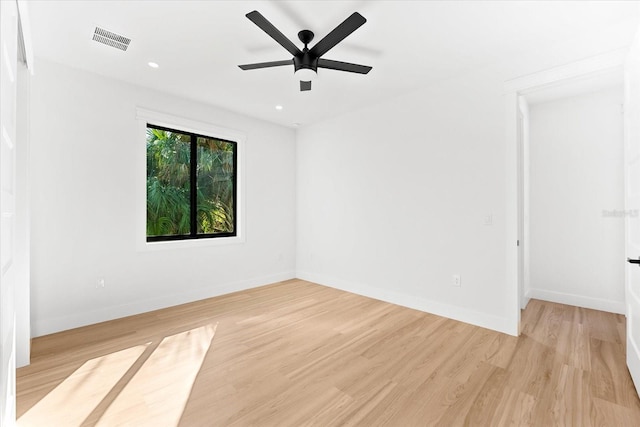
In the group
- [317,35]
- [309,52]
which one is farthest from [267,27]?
[317,35]

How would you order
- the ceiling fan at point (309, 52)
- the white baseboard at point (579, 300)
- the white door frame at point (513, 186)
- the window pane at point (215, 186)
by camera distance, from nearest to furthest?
the ceiling fan at point (309, 52) < the white door frame at point (513, 186) < the white baseboard at point (579, 300) < the window pane at point (215, 186)

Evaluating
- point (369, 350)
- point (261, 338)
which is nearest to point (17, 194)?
point (261, 338)

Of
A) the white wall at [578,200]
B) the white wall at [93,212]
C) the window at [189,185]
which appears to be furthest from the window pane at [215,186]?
the white wall at [578,200]

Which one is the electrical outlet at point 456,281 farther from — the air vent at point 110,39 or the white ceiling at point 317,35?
the air vent at point 110,39

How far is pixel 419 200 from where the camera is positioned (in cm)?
356

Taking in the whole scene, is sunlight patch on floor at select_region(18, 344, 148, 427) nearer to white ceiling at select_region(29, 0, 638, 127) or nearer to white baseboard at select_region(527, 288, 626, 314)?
white ceiling at select_region(29, 0, 638, 127)

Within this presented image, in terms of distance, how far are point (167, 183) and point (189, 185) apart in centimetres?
29

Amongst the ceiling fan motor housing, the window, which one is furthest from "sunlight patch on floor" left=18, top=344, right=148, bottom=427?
the ceiling fan motor housing

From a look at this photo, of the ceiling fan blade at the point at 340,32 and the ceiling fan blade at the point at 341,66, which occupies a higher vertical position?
the ceiling fan blade at the point at 340,32

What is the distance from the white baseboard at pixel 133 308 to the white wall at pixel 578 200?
13.1 feet

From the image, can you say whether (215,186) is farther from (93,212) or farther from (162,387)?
(162,387)

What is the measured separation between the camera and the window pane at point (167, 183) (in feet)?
12.1

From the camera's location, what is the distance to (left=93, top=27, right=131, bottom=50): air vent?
7.95 ft

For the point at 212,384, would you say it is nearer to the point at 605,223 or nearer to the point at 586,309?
the point at 586,309
